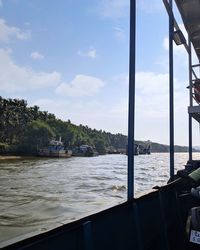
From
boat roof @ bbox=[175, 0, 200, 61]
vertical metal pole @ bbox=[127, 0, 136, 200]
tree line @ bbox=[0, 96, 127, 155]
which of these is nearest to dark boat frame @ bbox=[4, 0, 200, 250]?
vertical metal pole @ bbox=[127, 0, 136, 200]

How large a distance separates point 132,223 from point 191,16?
17.4 ft

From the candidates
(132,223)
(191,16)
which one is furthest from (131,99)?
(191,16)

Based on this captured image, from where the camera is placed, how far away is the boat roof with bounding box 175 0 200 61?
7.04 m

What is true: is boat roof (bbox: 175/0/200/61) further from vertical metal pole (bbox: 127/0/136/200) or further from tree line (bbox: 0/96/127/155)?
tree line (bbox: 0/96/127/155)

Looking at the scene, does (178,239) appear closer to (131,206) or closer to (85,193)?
(131,206)

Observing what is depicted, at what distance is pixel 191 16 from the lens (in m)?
7.59

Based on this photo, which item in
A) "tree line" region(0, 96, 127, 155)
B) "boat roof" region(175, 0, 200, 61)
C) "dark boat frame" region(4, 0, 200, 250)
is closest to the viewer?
"dark boat frame" region(4, 0, 200, 250)

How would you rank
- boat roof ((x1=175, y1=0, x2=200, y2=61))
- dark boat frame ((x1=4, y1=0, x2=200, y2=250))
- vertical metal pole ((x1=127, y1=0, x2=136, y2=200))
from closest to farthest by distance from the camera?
dark boat frame ((x1=4, y1=0, x2=200, y2=250)), vertical metal pole ((x1=127, y1=0, x2=136, y2=200)), boat roof ((x1=175, y1=0, x2=200, y2=61))

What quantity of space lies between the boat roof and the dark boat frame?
0.78 ft

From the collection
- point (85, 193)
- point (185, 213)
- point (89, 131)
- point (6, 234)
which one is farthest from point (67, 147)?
point (185, 213)

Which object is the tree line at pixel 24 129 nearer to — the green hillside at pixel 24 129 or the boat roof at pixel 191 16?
the green hillside at pixel 24 129

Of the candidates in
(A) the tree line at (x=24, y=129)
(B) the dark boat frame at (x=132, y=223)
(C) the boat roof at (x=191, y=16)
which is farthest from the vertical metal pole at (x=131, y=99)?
(A) the tree line at (x=24, y=129)

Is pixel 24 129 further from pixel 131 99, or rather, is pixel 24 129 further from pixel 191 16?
pixel 131 99

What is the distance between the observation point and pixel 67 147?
102 meters
